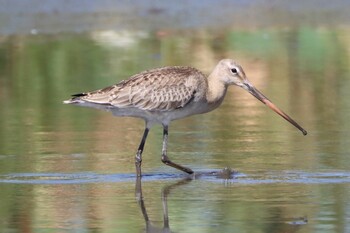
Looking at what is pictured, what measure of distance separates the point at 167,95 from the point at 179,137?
57.7 inches

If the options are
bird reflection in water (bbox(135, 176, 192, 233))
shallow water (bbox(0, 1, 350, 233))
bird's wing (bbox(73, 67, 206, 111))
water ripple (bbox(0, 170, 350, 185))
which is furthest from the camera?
bird's wing (bbox(73, 67, 206, 111))

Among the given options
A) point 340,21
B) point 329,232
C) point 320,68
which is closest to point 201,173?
point 329,232

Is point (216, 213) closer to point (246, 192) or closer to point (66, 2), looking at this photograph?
point (246, 192)

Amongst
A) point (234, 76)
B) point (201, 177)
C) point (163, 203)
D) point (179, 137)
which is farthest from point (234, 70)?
point (163, 203)

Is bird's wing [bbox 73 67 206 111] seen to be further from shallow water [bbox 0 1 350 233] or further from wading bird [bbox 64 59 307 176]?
shallow water [bbox 0 1 350 233]

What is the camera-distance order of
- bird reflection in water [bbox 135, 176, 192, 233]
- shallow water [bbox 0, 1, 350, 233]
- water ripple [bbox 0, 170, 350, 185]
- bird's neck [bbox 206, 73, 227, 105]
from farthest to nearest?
bird's neck [bbox 206, 73, 227, 105] < water ripple [bbox 0, 170, 350, 185] < shallow water [bbox 0, 1, 350, 233] < bird reflection in water [bbox 135, 176, 192, 233]

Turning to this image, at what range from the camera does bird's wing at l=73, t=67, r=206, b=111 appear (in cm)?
1128

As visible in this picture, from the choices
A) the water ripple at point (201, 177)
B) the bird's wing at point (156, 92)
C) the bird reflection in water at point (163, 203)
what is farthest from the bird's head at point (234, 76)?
the bird reflection in water at point (163, 203)

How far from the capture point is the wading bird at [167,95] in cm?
1130

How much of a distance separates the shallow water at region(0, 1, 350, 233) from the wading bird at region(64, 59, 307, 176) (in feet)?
1.50

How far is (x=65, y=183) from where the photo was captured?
1036 cm

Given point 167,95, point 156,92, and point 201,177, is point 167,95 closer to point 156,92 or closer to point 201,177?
point 156,92

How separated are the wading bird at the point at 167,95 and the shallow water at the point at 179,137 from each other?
46 centimetres

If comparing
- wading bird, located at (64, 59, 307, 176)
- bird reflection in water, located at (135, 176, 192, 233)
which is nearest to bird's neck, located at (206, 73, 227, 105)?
wading bird, located at (64, 59, 307, 176)
